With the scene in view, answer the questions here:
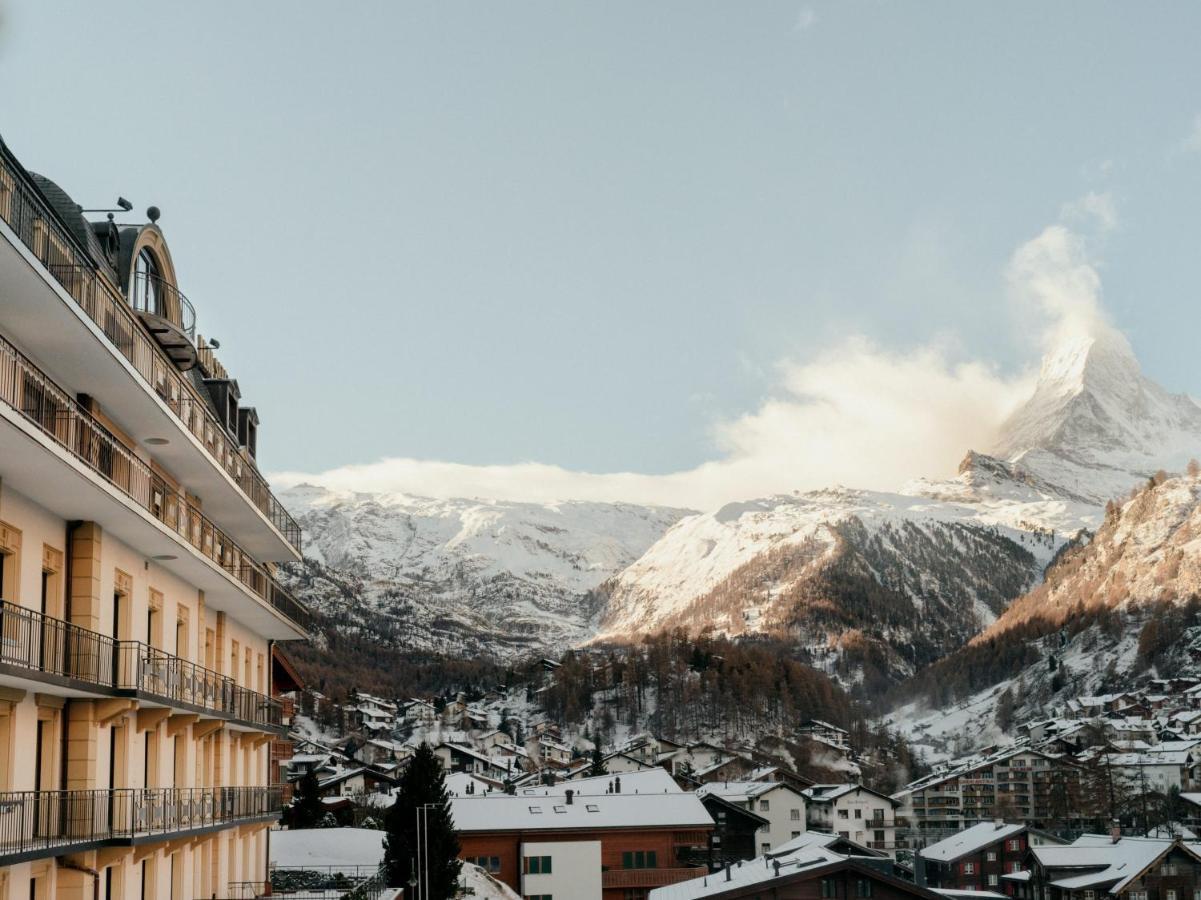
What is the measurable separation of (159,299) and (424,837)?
2693cm

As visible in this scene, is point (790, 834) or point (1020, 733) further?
point (1020, 733)

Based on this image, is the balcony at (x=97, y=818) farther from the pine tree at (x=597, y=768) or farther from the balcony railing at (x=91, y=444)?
the pine tree at (x=597, y=768)

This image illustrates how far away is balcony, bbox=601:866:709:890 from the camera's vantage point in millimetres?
76250

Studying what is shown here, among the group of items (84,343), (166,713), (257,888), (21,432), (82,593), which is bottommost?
(257,888)

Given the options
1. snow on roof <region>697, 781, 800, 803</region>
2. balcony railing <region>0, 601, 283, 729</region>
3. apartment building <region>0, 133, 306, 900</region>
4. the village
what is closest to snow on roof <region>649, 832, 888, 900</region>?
the village

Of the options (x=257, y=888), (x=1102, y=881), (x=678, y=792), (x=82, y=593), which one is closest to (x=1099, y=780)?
(x=1102, y=881)

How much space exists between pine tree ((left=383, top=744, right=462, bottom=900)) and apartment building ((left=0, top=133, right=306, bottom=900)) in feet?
52.0

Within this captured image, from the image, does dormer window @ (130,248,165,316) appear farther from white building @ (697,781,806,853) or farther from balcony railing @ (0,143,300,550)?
white building @ (697,781,806,853)

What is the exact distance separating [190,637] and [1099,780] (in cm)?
11565

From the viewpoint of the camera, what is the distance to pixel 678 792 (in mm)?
86312

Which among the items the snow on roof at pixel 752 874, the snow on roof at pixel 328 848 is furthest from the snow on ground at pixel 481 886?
the snow on roof at pixel 752 874

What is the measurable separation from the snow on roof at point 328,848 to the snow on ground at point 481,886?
3.96 m

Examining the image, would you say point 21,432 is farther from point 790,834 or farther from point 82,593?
point 790,834

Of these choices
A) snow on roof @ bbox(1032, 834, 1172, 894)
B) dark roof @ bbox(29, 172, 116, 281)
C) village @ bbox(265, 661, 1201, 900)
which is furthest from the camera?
snow on roof @ bbox(1032, 834, 1172, 894)
